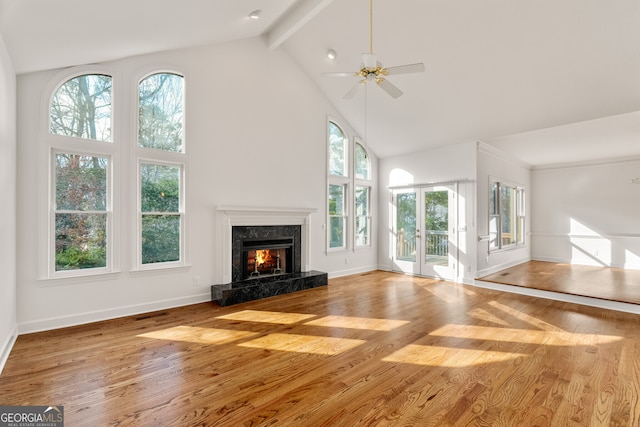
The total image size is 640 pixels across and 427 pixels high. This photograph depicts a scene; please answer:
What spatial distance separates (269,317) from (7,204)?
120 inches

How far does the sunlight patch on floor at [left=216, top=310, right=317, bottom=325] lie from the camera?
408 cm

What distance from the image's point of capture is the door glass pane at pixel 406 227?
7.34m

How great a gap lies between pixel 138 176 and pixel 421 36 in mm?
4523

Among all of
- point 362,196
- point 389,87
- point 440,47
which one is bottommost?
point 362,196

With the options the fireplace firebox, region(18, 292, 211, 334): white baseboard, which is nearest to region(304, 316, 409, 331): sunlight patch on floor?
the fireplace firebox

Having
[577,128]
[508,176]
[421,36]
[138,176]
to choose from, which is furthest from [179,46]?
[508,176]

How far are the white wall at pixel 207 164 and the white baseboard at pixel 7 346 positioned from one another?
0.15 metres

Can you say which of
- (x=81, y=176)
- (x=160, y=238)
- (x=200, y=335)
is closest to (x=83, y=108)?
(x=81, y=176)

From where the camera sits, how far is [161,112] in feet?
15.3

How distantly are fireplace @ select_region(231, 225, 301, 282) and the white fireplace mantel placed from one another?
0.31 feet

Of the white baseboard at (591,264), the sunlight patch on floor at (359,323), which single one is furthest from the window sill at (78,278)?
the white baseboard at (591,264)

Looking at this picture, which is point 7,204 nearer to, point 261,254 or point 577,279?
point 261,254

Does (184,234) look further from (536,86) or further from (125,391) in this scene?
(536,86)

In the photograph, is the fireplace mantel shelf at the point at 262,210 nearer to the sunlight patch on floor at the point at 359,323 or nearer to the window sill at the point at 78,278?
the window sill at the point at 78,278
